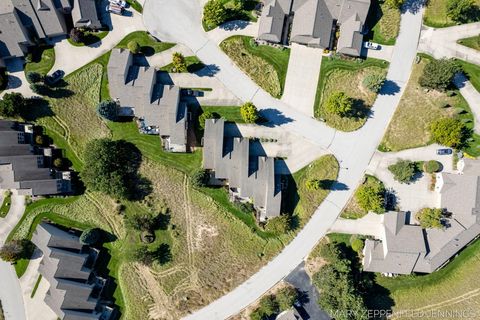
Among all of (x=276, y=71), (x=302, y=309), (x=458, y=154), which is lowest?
(x=302, y=309)

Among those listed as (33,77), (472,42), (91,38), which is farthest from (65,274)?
(472,42)

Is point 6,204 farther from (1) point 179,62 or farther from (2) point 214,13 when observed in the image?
(2) point 214,13

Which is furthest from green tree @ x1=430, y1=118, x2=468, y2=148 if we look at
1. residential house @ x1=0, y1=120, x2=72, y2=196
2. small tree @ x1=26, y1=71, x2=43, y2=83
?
small tree @ x1=26, y1=71, x2=43, y2=83

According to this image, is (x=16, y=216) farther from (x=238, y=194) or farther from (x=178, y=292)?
(x=238, y=194)

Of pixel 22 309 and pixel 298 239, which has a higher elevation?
pixel 298 239

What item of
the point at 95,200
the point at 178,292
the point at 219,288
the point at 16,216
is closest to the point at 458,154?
the point at 219,288

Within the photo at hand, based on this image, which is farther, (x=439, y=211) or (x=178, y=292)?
(x=178, y=292)
